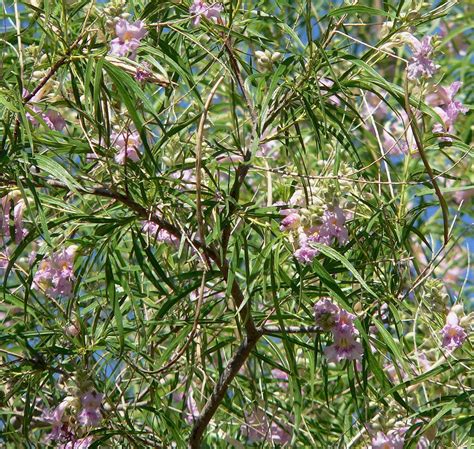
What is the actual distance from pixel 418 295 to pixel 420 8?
0.36 meters

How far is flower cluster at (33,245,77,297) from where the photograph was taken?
4.33 ft

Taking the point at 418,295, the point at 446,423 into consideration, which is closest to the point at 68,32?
the point at 418,295

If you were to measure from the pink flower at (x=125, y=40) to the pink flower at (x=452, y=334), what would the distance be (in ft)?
1.59

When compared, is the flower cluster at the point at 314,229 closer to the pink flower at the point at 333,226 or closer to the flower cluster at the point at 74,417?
the pink flower at the point at 333,226

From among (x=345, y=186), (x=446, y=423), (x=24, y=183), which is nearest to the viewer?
(x=24, y=183)

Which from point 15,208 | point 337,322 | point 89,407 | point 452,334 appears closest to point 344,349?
point 337,322

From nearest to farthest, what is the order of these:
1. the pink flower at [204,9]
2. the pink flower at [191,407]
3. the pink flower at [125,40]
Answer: the pink flower at [125,40], the pink flower at [204,9], the pink flower at [191,407]

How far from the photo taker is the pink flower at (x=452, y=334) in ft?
4.49

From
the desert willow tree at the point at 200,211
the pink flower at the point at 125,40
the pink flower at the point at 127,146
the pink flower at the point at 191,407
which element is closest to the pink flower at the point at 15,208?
the desert willow tree at the point at 200,211

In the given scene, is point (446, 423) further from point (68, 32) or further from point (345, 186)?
point (68, 32)

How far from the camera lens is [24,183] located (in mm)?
1240

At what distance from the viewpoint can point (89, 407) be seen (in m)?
1.33

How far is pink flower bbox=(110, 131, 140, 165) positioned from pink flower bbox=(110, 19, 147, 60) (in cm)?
16

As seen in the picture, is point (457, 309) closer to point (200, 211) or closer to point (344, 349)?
point (344, 349)
